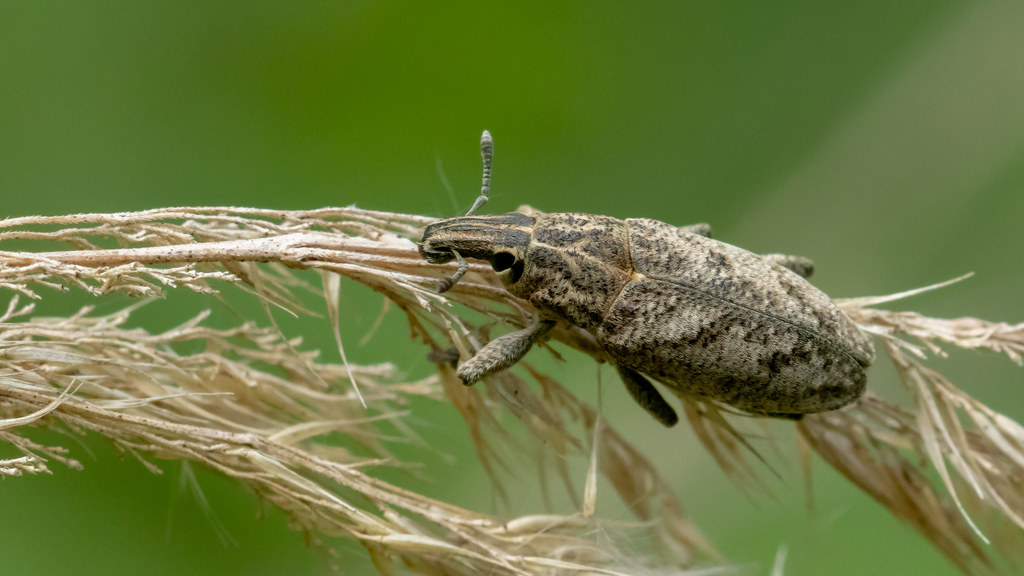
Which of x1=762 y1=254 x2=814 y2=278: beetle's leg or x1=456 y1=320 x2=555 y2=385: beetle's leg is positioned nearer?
x1=456 y1=320 x2=555 y2=385: beetle's leg

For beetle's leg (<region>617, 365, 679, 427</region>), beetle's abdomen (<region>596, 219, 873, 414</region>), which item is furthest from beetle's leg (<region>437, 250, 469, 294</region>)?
beetle's leg (<region>617, 365, 679, 427</region>)

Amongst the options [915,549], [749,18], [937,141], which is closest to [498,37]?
[749,18]

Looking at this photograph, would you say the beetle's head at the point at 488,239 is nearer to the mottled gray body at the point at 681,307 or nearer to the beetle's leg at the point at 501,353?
the mottled gray body at the point at 681,307

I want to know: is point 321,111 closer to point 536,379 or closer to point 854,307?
point 536,379

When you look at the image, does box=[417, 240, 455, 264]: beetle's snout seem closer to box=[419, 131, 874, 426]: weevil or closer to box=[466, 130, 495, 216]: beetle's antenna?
box=[419, 131, 874, 426]: weevil

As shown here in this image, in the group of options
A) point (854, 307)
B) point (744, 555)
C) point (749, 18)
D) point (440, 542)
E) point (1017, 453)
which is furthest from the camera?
point (749, 18)

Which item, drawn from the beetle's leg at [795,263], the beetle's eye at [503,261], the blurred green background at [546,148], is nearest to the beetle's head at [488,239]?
the beetle's eye at [503,261]

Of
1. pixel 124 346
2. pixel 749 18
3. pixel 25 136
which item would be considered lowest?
pixel 124 346
